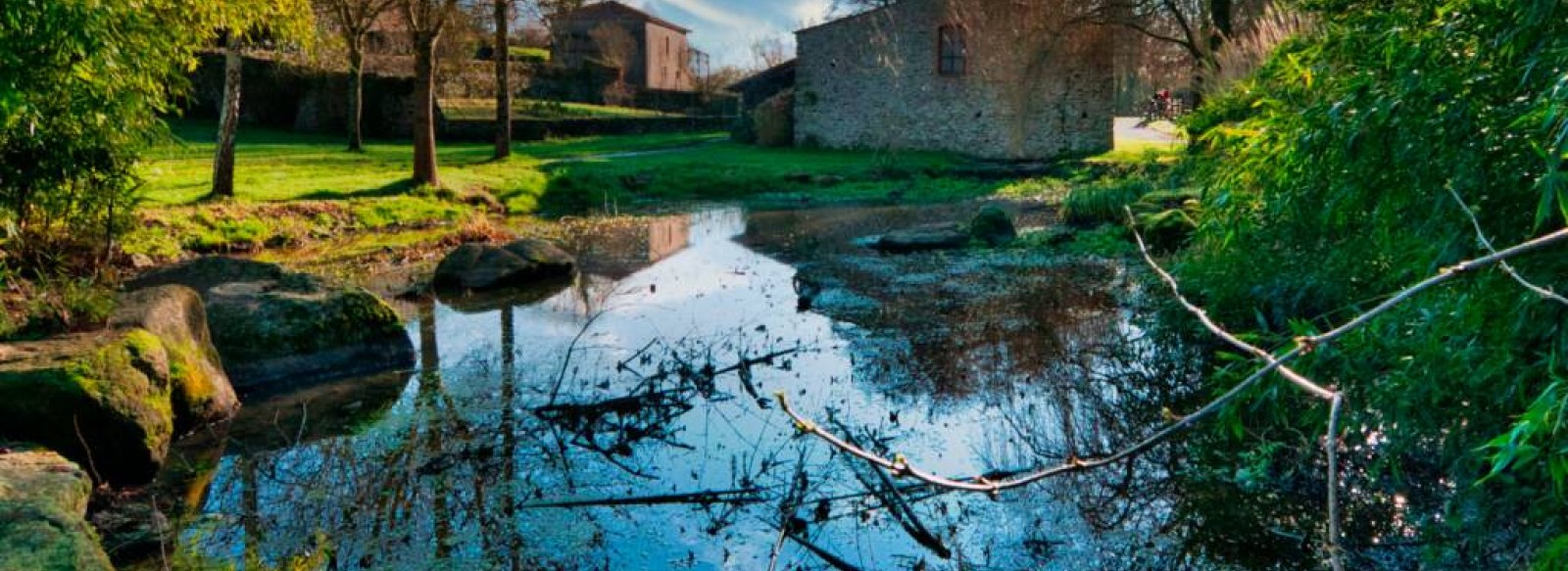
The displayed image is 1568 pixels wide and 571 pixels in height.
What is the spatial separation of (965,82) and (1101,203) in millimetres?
15550

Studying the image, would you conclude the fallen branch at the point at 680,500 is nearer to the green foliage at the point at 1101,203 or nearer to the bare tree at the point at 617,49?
the green foliage at the point at 1101,203

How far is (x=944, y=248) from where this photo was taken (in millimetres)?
16141

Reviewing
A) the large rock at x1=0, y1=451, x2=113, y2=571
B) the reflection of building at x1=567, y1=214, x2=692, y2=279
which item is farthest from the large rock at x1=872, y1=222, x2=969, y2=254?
the large rock at x1=0, y1=451, x2=113, y2=571

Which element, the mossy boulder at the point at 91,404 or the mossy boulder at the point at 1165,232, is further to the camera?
the mossy boulder at the point at 1165,232

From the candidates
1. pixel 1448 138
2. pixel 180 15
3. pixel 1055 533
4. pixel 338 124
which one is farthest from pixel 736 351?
pixel 338 124

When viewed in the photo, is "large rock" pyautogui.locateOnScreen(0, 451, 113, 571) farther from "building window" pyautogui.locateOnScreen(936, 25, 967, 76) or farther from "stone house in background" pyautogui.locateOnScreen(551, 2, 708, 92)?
"stone house in background" pyautogui.locateOnScreen(551, 2, 708, 92)

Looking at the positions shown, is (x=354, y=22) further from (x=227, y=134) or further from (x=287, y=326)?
(x=287, y=326)

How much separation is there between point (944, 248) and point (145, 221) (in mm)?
10824

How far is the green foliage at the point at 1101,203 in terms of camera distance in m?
18.2

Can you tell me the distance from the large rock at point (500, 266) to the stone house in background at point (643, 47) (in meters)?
39.3

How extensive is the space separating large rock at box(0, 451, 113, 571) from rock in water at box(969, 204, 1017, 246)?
13.1 metres

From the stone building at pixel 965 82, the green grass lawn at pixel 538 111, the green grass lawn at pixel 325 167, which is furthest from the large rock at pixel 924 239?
the green grass lawn at pixel 538 111

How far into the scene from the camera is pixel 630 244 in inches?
685

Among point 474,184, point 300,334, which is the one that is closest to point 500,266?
point 300,334
